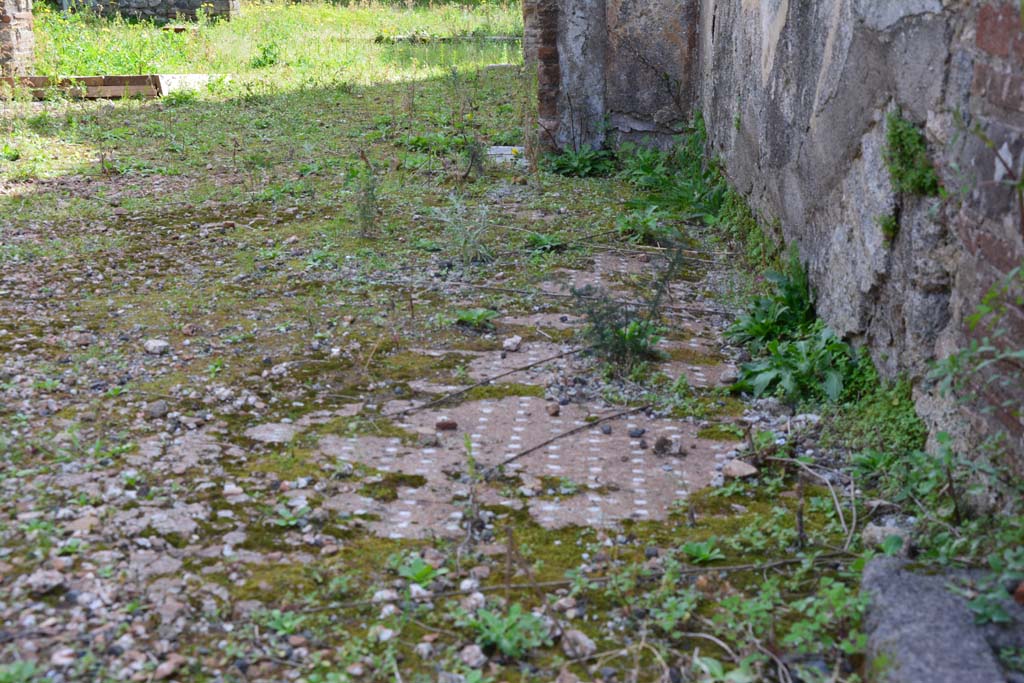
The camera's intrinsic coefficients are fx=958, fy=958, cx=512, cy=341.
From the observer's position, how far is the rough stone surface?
1.77 metres

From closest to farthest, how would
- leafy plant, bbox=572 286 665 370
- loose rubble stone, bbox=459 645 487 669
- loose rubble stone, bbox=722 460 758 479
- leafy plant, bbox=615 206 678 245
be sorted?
loose rubble stone, bbox=459 645 487 669 < loose rubble stone, bbox=722 460 758 479 < leafy plant, bbox=572 286 665 370 < leafy plant, bbox=615 206 678 245

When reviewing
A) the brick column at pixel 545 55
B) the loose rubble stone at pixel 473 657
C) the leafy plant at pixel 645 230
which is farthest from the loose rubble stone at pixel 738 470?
the brick column at pixel 545 55

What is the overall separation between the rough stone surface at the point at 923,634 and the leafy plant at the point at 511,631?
2.29 ft

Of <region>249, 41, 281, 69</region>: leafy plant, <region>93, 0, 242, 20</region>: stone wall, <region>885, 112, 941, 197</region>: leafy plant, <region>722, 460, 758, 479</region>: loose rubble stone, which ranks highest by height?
<region>93, 0, 242, 20</region>: stone wall

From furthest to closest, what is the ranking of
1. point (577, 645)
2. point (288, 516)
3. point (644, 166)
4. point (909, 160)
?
point (644, 166) < point (909, 160) < point (288, 516) < point (577, 645)

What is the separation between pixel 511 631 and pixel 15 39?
31.4 feet

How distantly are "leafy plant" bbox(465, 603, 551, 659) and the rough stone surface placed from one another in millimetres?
699

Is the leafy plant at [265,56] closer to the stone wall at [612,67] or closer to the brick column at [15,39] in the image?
the brick column at [15,39]

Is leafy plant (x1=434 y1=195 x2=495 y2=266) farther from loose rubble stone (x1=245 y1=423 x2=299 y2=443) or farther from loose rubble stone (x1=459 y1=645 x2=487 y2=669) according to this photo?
loose rubble stone (x1=459 y1=645 x2=487 y2=669)

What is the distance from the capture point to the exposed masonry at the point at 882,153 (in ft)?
7.63

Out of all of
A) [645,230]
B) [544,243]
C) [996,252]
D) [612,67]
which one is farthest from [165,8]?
[996,252]

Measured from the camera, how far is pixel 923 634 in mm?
1881

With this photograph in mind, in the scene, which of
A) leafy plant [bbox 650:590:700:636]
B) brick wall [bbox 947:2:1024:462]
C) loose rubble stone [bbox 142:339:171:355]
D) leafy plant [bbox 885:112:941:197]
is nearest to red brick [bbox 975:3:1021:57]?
brick wall [bbox 947:2:1024:462]

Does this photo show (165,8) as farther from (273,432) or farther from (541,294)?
(273,432)
